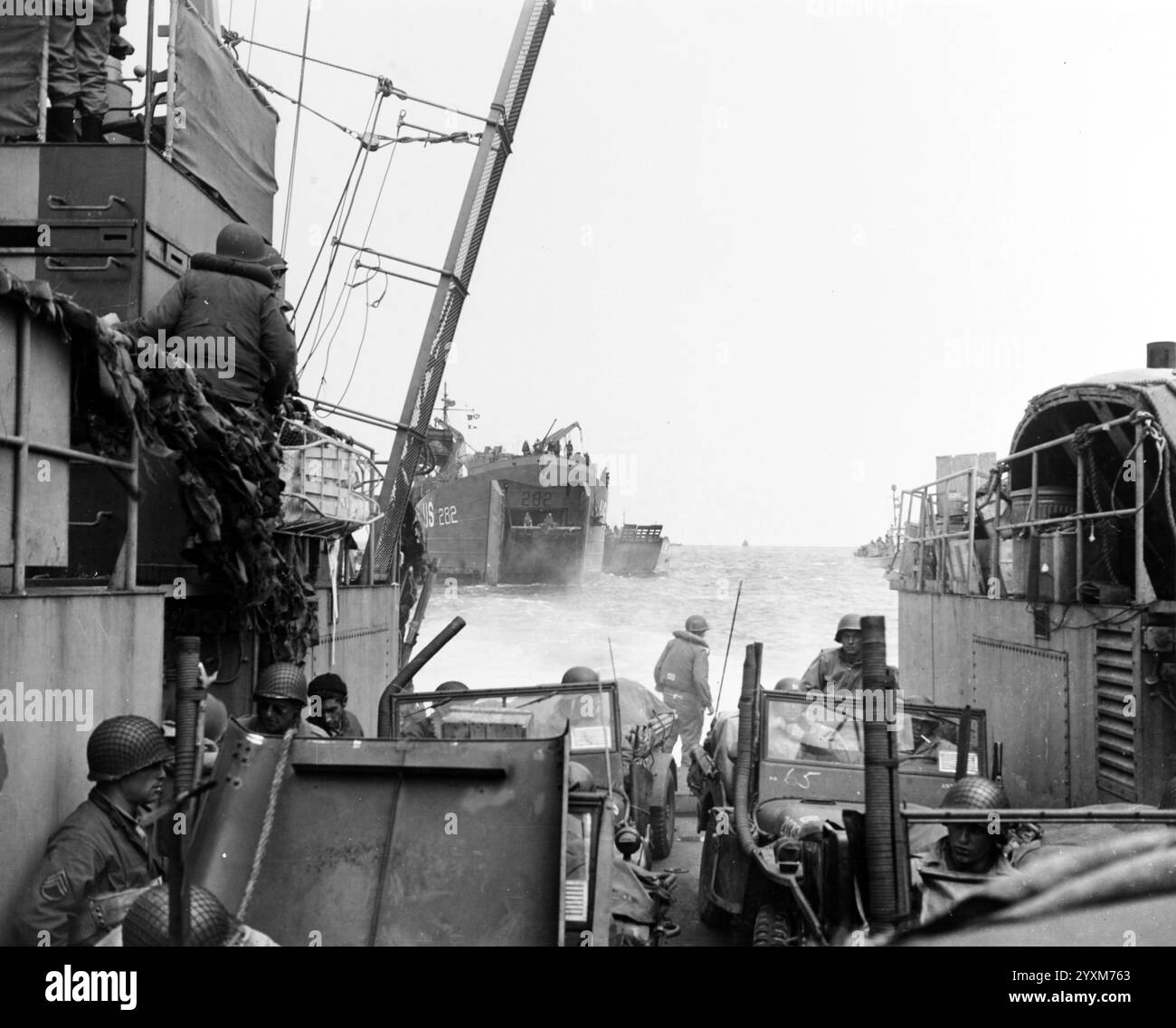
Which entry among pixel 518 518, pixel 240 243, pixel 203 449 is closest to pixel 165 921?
pixel 203 449

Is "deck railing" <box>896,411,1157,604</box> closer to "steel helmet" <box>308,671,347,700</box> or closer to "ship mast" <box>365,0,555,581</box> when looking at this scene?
"steel helmet" <box>308,671,347,700</box>

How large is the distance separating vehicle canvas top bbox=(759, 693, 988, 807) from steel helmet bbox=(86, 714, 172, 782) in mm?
4425

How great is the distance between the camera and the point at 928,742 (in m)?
7.54

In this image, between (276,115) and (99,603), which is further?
(276,115)

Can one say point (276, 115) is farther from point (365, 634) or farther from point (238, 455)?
point (238, 455)

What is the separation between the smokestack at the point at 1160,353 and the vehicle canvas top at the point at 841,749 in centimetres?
520

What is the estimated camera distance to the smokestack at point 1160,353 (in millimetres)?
10906

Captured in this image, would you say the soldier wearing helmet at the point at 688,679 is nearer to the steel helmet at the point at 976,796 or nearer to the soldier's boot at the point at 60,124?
the soldier's boot at the point at 60,124

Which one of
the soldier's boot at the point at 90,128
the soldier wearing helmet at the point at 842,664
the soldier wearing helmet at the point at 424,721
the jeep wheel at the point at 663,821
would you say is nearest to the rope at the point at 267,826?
the soldier wearing helmet at the point at 424,721

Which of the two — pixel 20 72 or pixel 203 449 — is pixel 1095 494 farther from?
pixel 20 72

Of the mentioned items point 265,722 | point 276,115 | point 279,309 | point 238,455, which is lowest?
point 265,722

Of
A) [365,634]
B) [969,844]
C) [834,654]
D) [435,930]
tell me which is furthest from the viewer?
[365,634]
